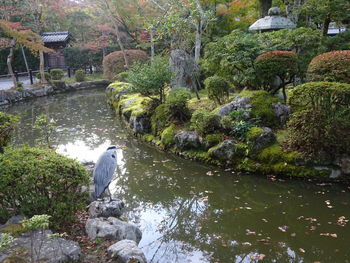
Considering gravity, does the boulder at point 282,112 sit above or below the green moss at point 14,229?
above

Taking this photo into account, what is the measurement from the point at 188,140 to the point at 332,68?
4003 millimetres

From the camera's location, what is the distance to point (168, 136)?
9.37 meters

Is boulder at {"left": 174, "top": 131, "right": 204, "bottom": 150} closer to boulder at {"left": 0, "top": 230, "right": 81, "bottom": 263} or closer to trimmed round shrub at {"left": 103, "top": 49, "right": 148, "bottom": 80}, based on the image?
boulder at {"left": 0, "top": 230, "right": 81, "bottom": 263}

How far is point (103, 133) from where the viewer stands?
11961mm

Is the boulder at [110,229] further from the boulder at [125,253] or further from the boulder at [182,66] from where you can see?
the boulder at [182,66]

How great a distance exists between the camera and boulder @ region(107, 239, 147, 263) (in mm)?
4011

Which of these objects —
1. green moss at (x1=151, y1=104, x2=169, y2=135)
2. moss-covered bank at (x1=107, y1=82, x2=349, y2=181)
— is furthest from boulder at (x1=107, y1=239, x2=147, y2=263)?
green moss at (x1=151, y1=104, x2=169, y2=135)

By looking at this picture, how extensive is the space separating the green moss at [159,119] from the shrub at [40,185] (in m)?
5.49

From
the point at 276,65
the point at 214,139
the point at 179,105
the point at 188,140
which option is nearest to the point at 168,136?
the point at 188,140

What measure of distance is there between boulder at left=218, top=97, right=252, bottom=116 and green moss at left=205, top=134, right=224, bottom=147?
80cm

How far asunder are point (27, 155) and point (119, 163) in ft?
13.7

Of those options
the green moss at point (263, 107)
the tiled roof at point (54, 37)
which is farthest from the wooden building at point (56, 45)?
the green moss at point (263, 107)

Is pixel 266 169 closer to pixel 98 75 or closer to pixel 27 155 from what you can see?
pixel 27 155

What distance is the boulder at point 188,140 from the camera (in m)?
8.63
